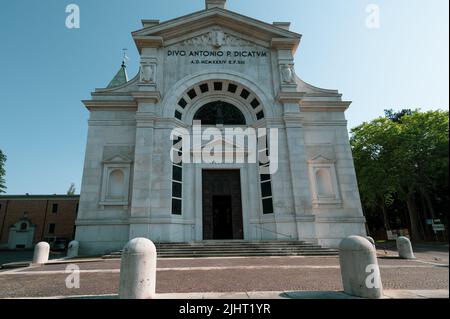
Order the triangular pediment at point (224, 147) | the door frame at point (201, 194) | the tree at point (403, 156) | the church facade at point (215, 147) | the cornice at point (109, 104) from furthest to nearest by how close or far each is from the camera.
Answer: the tree at point (403, 156) → the triangular pediment at point (224, 147) → the cornice at point (109, 104) → the door frame at point (201, 194) → the church facade at point (215, 147)

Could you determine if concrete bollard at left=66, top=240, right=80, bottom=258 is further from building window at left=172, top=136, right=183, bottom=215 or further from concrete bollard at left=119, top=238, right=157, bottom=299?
concrete bollard at left=119, top=238, right=157, bottom=299

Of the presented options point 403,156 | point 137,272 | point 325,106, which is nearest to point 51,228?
point 325,106

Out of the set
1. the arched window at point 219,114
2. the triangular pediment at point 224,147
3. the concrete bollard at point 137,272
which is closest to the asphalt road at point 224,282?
the concrete bollard at point 137,272

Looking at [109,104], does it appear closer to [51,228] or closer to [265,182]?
[265,182]

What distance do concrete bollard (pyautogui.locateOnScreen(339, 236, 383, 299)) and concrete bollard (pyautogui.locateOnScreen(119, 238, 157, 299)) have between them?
403 centimetres

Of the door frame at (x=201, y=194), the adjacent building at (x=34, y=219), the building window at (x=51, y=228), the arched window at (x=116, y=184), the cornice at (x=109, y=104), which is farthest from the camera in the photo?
the building window at (x=51, y=228)

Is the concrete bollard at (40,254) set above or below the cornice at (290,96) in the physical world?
below

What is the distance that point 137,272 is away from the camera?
15.9ft

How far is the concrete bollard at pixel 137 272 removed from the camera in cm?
474

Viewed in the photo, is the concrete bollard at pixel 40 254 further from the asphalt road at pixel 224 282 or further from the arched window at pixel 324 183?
the arched window at pixel 324 183

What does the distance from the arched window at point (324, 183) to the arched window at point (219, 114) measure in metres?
7.16
